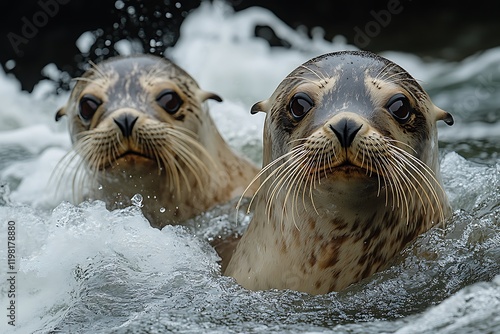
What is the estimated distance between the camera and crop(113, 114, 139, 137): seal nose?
5824 millimetres

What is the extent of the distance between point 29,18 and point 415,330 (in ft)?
34.0

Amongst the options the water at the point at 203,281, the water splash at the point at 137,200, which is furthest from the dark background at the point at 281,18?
the water at the point at 203,281

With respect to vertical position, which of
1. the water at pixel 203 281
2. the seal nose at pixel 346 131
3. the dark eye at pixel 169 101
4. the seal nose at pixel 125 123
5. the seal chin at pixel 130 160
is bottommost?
the water at pixel 203 281

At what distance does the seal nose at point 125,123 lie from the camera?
229 inches

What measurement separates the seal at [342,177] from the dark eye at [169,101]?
4.93 ft

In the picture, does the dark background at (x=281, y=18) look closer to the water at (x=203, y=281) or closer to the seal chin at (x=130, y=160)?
the seal chin at (x=130, y=160)

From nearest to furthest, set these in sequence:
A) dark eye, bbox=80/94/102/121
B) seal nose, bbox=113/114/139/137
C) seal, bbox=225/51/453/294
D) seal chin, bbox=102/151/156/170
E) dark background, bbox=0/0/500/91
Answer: seal, bbox=225/51/453/294
seal nose, bbox=113/114/139/137
seal chin, bbox=102/151/156/170
dark eye, bbox=80/94/102/121
dark background, bbox=0/0/500/91

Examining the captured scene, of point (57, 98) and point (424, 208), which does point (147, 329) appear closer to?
point (424, 208)

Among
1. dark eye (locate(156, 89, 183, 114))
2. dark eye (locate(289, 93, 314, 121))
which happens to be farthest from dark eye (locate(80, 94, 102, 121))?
dark eye (locate(289, 93, 314, 121))

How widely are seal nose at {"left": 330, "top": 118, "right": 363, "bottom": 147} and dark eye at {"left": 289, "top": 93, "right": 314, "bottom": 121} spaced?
0.45m

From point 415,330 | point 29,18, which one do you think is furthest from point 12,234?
point 29,18

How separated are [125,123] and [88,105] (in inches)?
21.6

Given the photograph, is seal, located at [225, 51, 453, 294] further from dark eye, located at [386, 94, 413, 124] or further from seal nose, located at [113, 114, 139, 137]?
seal nose, located at [113, 114, 139, 137]

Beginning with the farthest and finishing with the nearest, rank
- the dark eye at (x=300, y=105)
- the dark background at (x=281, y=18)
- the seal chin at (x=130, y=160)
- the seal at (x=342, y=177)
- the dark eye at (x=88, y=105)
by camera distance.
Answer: the dark background at (x=281, y=18) < the dark eye at (x=88, y=105) < the seal chin at (x=130, y=160) < the dark eye at (x=300, y=105) < the seal at (x=342, y=177)
